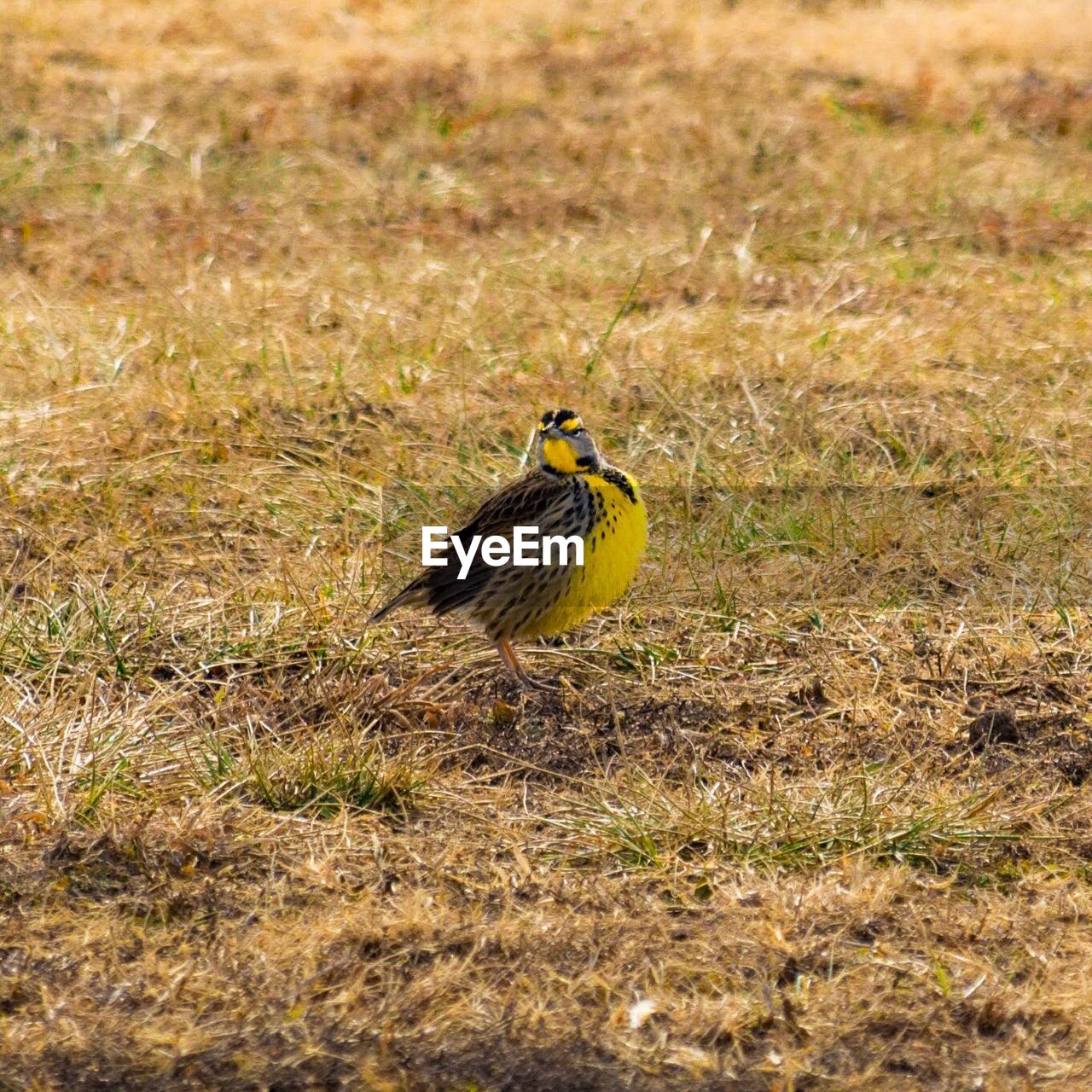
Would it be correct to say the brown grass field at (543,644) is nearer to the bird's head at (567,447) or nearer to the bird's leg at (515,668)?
the bird's leg at (515,668)

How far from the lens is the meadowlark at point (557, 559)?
583cm

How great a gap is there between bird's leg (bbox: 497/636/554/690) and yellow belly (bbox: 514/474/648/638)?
84mm

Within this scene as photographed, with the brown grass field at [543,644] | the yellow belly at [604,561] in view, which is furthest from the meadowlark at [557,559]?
the brown grass field at [543,644]

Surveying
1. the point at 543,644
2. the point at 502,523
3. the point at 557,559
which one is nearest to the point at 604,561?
the point at 557,559

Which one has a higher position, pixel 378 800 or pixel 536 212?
pixel 536 212

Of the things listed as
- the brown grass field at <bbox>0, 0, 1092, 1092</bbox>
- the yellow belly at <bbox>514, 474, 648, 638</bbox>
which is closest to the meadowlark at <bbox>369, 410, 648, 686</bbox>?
the yellow belly at <bbox>514, 474, 648, 638</bbox>

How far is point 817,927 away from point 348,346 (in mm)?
4744

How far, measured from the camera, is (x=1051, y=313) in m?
9.09

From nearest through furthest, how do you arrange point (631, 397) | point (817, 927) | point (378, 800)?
1. point (817, 927)
2. point (378, 800)
3. point (631, 397)

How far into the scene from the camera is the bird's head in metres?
5.98

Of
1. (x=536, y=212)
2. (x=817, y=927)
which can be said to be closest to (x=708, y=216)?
(x=536, y=212)

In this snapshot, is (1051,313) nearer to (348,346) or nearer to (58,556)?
(348,346)

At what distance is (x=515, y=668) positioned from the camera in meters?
6.02

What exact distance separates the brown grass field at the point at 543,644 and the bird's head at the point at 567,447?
0.65 metres
